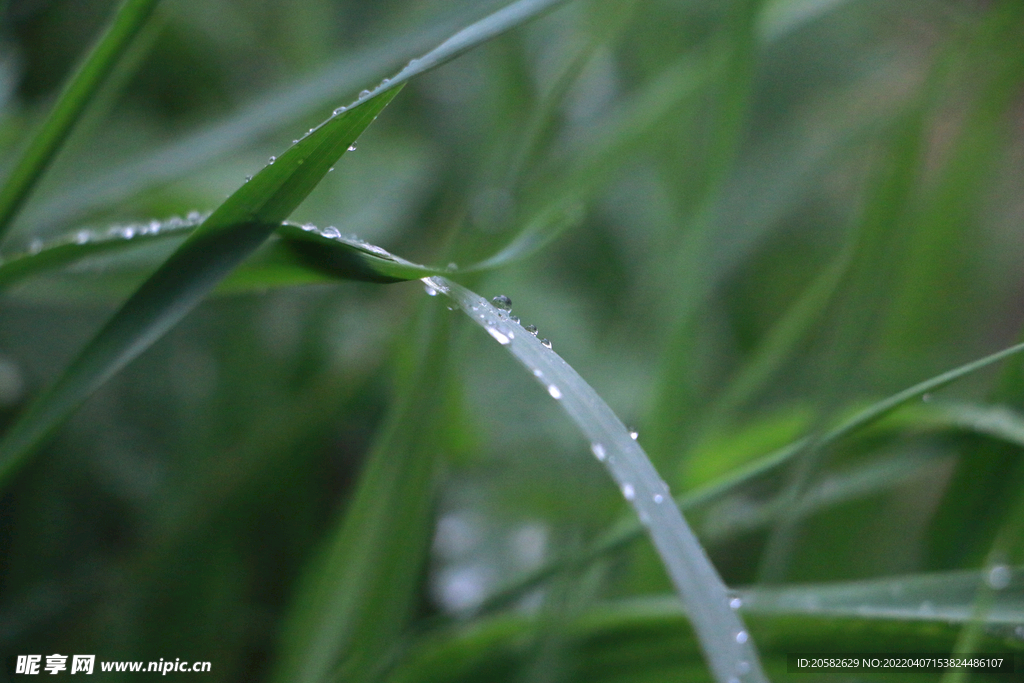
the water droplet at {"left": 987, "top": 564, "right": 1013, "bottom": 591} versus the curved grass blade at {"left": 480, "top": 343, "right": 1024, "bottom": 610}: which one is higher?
the curved grass blade at {"left": 480, "top": 343, "right": 1024, "bottom": 610}

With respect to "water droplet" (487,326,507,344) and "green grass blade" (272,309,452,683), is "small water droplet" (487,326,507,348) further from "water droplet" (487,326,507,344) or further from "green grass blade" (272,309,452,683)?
"green grass blade" (272,309,452,683)

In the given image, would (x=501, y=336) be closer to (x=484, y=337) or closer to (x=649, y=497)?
(x=649, y=497)

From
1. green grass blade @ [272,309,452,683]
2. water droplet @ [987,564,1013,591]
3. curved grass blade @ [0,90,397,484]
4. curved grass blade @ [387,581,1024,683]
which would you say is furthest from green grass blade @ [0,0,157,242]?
water droplet @ [987,564,1013,591]

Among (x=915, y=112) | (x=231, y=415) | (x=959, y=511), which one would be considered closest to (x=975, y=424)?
(x=959, y=511)

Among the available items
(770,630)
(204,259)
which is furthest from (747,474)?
(204,259)

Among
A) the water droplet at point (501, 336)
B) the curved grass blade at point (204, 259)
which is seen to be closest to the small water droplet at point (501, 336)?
the water droplet at point (501, 336)
